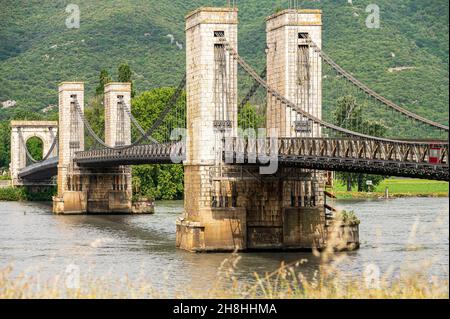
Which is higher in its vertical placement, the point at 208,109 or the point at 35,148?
the point at 35,148

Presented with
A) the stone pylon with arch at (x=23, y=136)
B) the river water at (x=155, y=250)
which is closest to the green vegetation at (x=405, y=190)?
the river water at (x=155, y=250)

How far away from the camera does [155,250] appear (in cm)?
5284

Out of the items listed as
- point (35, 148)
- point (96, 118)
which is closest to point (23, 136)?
point (35, 148)

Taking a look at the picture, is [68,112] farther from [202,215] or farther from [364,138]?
[364,138]

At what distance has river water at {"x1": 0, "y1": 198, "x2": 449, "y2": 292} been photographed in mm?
40750

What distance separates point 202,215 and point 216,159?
2462 millimetres

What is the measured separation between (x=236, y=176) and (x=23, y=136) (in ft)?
342

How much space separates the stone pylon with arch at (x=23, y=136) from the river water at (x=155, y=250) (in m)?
55.8

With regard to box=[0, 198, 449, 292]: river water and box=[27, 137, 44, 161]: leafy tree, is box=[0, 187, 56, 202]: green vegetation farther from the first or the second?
box=[0, 198, 449, 292]: river water

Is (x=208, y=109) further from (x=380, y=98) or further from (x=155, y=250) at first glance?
(x=380, y=98)

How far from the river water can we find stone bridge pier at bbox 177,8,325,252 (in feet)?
4.16

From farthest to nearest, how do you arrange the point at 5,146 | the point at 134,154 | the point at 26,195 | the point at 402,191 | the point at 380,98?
the point at 5,146
the point at 26,195
the point at 402,191
the point at 134,154
the point at 380,98

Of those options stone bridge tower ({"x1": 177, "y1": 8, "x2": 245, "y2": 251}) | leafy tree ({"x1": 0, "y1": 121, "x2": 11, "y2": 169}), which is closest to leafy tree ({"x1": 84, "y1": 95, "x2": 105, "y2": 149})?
leafy tree ({"x1": 0, "y1": 121, "x2": 11, "y2": 169})
